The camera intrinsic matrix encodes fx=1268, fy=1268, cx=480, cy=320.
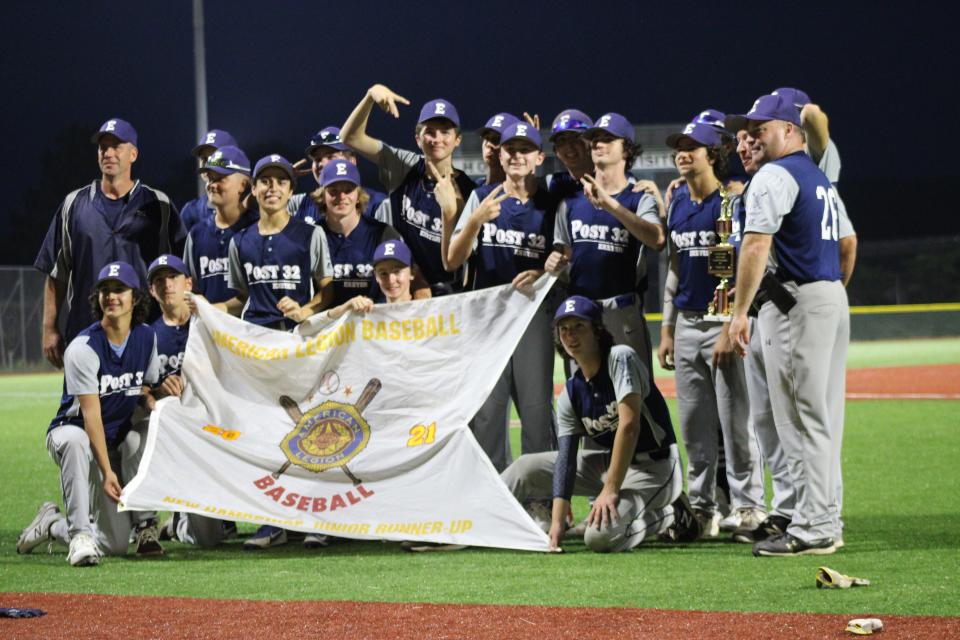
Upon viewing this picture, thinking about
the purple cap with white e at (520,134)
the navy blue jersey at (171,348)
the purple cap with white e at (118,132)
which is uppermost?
the purple cap with white e at (118,132)

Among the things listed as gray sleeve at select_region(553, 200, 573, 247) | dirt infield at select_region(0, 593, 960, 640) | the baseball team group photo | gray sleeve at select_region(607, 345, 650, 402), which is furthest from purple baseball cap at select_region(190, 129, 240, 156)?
dirt infield at select_region(0, 593, 960, 640)

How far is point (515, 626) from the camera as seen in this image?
472cm

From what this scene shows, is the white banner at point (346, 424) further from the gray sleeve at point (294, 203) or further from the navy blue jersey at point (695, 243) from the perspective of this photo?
the gray sleeve at point (294, 203)

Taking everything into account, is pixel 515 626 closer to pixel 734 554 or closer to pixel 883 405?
pixel 734 554

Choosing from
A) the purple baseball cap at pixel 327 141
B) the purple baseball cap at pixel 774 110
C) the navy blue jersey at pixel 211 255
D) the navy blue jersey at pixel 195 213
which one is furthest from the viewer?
the purple baseball cap at pixel 327 141

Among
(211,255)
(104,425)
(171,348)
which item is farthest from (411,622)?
(211,255)

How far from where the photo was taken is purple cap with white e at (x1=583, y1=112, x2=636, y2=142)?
6.97 m

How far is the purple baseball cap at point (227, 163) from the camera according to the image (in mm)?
7492

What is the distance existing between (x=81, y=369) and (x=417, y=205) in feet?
7.16

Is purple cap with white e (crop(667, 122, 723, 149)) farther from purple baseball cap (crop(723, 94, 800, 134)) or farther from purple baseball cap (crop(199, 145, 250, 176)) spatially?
purple baseball cap (crop(199, 145, 250, 176))

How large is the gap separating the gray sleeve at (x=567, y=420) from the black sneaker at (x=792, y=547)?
1085mm

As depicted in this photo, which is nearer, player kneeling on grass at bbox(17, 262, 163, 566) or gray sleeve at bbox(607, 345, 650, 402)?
gray sleeve at bbox(607, 345, 650, 402)

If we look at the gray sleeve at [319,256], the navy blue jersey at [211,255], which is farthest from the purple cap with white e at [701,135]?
the navy blue jersey at [211,255]

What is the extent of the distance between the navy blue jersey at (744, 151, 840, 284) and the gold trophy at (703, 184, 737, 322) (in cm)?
33
